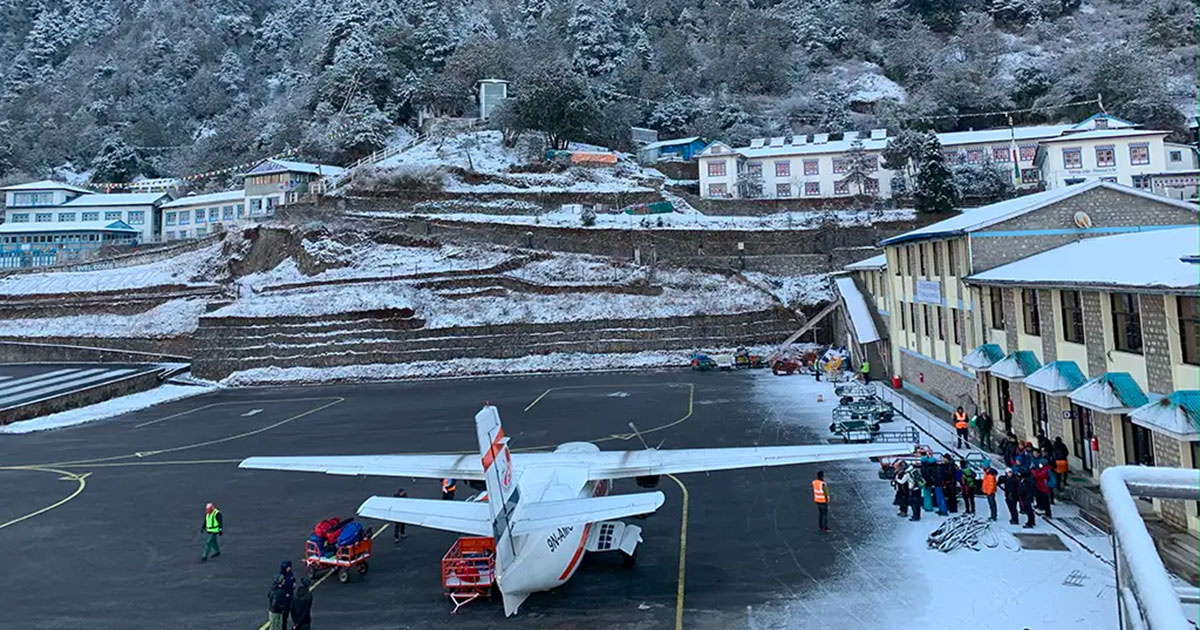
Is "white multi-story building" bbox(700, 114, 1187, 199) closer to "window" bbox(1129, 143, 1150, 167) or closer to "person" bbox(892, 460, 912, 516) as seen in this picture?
"window" bbox(1129, 143, 1150, 167)

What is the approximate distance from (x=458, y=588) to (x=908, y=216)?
52.8m

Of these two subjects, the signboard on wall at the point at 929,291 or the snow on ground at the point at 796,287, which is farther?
the snow on ground at the point at 796,287

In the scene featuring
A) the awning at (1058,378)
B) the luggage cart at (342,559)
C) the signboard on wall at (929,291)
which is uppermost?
the signboard on wall at (929,291)

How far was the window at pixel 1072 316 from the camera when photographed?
16562mm

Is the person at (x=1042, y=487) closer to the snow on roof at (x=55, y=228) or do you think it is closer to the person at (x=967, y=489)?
the person at (x=967, y=489)

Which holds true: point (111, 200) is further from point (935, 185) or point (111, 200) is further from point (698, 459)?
point (698, 459)

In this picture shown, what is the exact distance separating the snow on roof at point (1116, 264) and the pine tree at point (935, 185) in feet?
122

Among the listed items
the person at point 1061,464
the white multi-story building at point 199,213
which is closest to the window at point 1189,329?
the person at point 1061,464

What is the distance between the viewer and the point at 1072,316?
1692 cm

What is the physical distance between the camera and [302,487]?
66.7ft

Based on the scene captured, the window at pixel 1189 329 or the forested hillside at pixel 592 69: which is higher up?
the forested hillside at pixel 592 69

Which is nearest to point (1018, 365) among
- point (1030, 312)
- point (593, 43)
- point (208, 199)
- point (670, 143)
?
point (1030, 312)

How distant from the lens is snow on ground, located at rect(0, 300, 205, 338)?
50.3 metres

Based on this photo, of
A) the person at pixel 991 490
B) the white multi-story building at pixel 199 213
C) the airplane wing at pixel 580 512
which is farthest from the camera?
the white multi-story building at pixel 199 213
